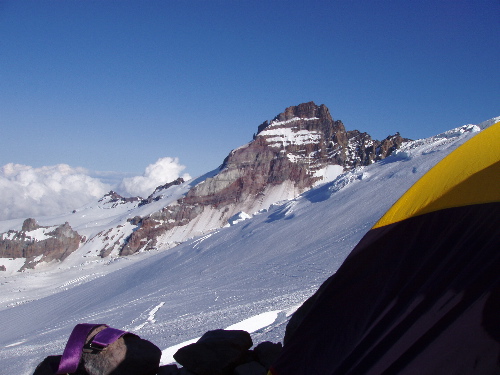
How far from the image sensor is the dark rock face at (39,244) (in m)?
120

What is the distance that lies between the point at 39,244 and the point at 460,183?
135657 mm

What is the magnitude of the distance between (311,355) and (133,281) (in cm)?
2843

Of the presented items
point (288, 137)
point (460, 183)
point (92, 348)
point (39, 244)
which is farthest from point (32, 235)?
point (460, 183)

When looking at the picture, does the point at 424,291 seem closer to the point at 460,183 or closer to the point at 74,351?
the point at 460,183

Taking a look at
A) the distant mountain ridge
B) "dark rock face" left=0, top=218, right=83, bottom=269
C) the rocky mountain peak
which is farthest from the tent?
the rocky mountain peak

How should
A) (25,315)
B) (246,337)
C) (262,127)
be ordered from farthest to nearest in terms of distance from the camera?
(262,127), (25,315), (246,337)

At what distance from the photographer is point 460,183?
423cm

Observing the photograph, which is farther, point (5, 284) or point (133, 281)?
point (5, 284)

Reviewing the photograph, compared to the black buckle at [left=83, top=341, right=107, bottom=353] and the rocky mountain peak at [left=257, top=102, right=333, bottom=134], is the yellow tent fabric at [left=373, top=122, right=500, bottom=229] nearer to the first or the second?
the black buckle at [left=83, top=341, right=107, bottom=353]

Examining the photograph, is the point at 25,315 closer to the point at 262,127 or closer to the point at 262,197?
the point at 262,197

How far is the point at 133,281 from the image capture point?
30.3 meters

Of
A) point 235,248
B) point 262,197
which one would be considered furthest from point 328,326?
point 262,197

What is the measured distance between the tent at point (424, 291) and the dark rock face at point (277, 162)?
109 metres

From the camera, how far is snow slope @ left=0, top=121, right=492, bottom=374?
40.6 ft
